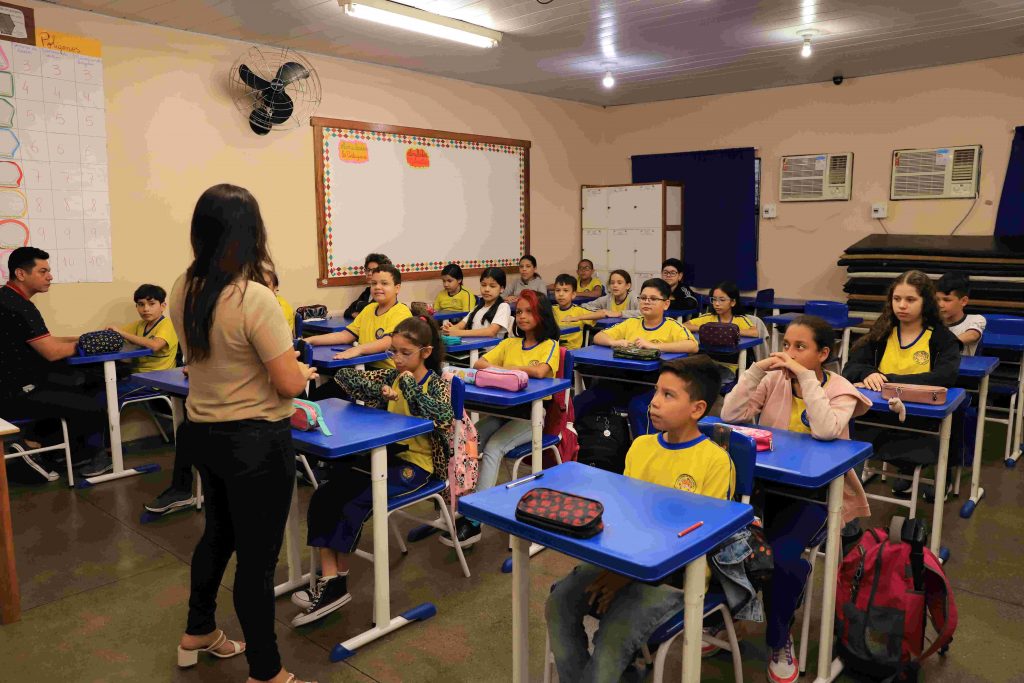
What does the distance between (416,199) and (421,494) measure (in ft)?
15.3

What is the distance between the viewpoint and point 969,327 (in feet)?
14.4

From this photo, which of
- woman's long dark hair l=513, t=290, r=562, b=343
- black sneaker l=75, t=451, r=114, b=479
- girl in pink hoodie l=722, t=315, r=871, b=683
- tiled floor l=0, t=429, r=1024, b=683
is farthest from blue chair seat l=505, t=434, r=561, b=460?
black sneaker l=75, t=451, r=114, b=479

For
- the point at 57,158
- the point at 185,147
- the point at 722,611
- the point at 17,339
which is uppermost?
the point at 185,147

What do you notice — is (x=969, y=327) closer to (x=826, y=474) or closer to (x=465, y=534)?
(x=826, y=474)

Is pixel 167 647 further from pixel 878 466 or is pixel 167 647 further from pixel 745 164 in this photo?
pixel 745 164

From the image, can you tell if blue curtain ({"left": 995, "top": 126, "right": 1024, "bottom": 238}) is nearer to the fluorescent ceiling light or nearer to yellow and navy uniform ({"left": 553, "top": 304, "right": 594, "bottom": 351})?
yellow and navy uniform ({"left": 553, "top": 304, "right": 594, "bottom": 351})

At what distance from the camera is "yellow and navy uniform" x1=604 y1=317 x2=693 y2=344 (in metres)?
4.56

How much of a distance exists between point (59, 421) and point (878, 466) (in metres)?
4.97

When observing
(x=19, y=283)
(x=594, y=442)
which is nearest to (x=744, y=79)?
(x=594, y=442)

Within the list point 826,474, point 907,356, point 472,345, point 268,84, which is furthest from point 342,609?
point 268,84

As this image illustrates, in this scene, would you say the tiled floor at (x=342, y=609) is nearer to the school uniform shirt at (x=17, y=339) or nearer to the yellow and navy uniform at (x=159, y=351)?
the school uniform shirt at (x=17, y=339)

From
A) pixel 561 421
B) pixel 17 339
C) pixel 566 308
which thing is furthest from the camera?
pixel 566 308

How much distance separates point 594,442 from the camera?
13.4 ft

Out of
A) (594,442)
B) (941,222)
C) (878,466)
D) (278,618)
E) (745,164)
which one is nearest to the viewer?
(278,618)
